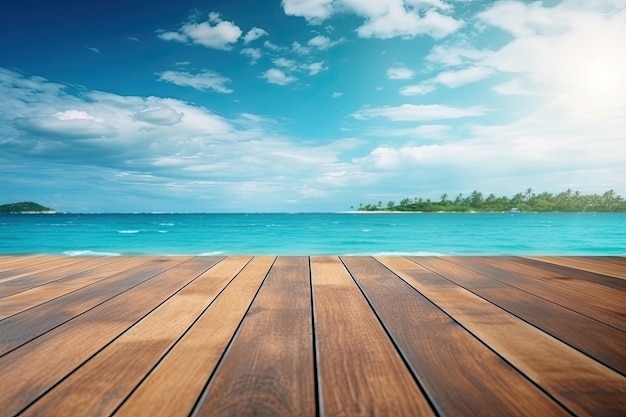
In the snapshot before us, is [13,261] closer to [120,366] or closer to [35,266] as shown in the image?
[35,266]

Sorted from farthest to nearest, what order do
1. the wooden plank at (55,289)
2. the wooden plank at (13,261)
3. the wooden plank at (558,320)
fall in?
the wooden plank at (13,261) < the wooden plank at (55,289) < the wooden plank at (558,320)

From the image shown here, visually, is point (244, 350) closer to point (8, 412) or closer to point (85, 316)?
point (8, 412)

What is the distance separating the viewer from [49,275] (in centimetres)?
259

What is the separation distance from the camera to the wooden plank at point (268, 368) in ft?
2.59

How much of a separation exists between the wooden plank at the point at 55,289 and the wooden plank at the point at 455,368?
1.59m

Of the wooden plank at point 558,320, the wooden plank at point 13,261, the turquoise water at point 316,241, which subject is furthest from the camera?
the turquoise water at point 316,241

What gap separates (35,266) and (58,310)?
1791 mm

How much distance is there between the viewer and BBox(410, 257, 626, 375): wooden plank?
44.3 inches

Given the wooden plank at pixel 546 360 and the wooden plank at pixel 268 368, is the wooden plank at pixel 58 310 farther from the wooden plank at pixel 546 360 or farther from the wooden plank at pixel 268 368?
the wooden plank at pixel 546 360

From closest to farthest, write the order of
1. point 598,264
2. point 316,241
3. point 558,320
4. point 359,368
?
point 359,368, point 558,320, point 598,264, point 316,241

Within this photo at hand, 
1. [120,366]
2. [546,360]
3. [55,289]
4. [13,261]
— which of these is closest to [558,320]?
[546,360]

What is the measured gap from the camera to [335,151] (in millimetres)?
51125

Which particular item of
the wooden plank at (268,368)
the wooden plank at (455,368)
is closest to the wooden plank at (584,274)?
the wooden plank at (455,368)

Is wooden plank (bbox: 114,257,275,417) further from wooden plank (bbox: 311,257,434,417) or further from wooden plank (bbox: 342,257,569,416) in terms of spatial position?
wooden plank (bbox: 342,257,569,416)
